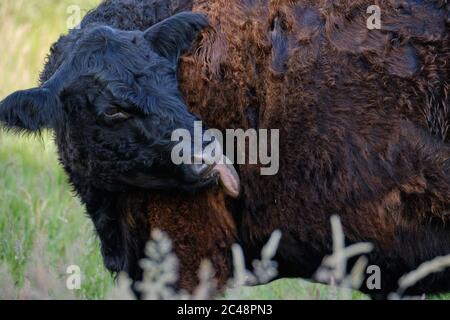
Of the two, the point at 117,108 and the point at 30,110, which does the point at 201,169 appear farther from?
the point at 30,110

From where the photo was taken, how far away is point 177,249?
4719mm

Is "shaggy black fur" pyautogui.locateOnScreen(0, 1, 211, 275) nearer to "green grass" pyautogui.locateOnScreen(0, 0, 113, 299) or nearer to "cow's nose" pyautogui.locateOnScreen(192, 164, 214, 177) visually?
"cow's nose" pyautogui.locateOnScreen(192, 164, 214, 177)

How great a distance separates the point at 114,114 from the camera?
4336 millimetres

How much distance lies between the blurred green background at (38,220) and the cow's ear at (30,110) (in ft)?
0.38

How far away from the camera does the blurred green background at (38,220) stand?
5.70 metres

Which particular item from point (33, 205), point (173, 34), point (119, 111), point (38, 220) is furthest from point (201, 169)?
point (33, 205)

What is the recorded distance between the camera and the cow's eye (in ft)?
14.2

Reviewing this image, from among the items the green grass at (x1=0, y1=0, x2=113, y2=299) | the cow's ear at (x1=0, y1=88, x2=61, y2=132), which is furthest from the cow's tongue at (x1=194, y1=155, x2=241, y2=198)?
the green grass at (x1=0, y1=0, x2=113, y2=299)

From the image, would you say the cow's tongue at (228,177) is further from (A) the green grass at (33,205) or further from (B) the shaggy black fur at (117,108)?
(A) the green grass at (33,205)

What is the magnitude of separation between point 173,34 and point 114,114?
0.53 m

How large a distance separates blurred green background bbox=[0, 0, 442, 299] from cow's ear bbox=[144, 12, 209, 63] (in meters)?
0.75

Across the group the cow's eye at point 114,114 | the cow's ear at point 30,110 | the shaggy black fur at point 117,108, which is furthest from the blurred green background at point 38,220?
the cow's eye at point 114,114
